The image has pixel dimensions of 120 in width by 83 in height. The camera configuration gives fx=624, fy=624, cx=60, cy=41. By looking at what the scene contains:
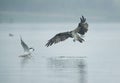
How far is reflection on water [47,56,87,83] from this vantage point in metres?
18.7

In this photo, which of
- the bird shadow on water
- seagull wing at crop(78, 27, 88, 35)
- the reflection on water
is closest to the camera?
the reflection on water

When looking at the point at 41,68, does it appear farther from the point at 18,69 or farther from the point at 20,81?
the point at 20,81

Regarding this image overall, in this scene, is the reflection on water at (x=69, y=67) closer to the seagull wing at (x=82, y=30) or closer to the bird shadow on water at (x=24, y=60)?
the bird shadow on water at (x=24, y=60)

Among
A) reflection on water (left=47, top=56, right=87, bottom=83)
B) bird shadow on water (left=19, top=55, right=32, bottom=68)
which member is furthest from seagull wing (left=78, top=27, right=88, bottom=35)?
bird shadow on water (left=19, top=55, right=32, bottom=68)

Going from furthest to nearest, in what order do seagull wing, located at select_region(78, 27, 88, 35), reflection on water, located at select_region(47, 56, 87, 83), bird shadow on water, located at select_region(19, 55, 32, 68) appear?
bird shadow on water, located at select_region(19, 55, 32, 68) < seagull wing, located at select_region(78, 27, 88, 35) < reflection on water, located at select_region(47, 56, 87, 83)

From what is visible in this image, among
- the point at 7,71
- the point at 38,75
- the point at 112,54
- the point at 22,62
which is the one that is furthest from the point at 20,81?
the point at 112,54

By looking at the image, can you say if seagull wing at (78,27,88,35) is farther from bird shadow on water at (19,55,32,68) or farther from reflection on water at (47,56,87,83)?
bird shadow on water at (19,55,32,68)

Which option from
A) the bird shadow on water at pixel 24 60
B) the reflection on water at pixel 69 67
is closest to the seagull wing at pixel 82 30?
the reflection on water at pixel 69 67

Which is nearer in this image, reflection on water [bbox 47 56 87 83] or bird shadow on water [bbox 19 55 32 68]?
reflection on water [bbox 47 56 87 83]

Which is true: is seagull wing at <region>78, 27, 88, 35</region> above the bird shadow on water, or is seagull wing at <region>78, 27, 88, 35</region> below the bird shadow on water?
above

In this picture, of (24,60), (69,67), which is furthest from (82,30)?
(24,60)

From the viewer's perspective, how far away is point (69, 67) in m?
21.0

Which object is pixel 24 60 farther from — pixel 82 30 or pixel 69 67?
pixel 82 30

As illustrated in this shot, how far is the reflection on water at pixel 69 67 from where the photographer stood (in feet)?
61.4
